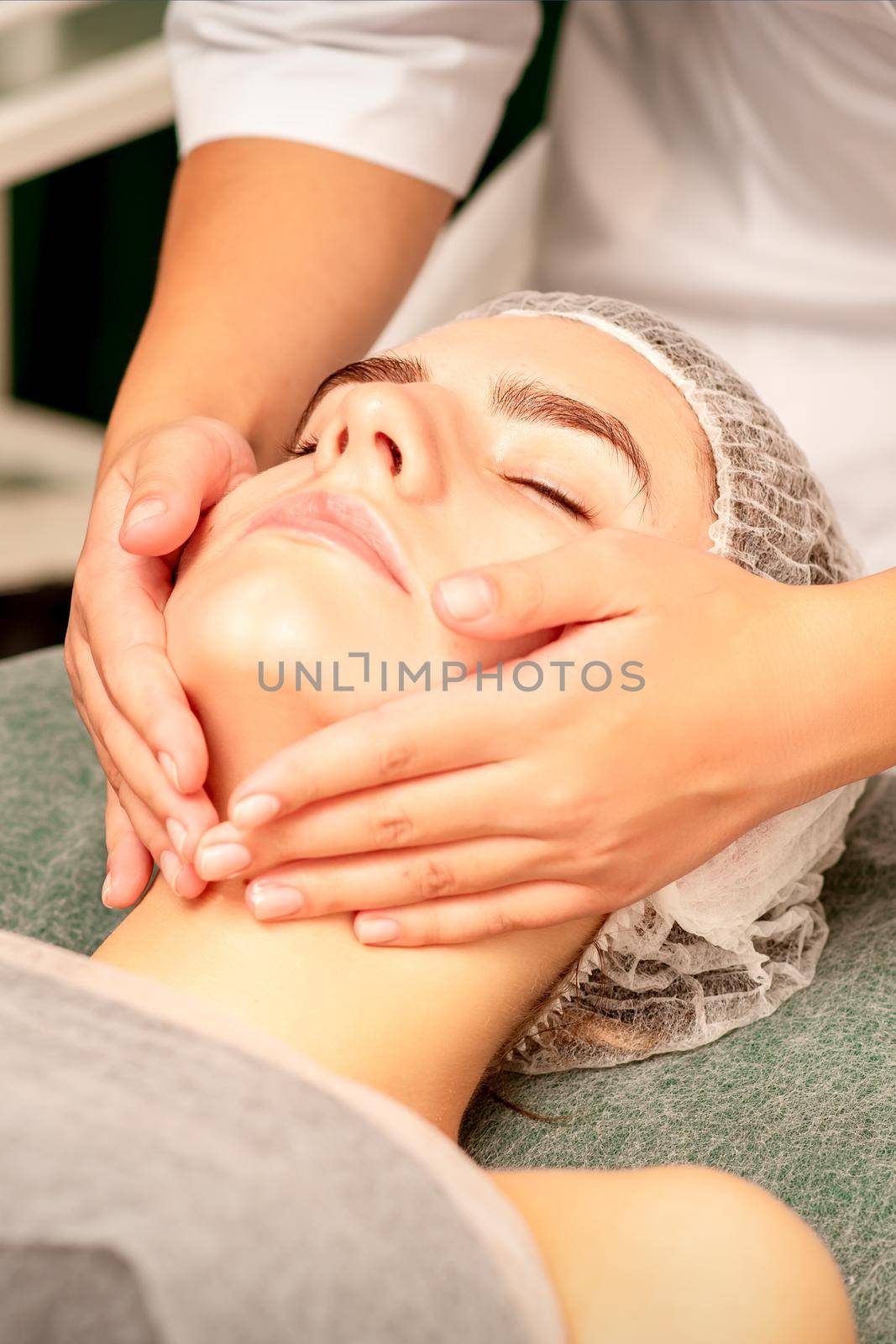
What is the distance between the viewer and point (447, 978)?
1.01 metres

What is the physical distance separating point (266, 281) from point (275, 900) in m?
0.80

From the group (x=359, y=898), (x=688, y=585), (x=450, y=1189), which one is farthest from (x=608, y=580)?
(x=450, y=1189)

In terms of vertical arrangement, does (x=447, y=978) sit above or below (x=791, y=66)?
below

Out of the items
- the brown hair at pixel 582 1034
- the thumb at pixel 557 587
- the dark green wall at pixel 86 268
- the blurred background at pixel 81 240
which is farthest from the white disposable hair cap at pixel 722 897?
the dark green wall at pixel 86 268

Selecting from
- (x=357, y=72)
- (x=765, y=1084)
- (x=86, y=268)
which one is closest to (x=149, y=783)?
(x=765, y=1084)

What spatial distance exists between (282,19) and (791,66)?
1.98ft

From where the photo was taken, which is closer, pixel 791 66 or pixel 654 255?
pixel 791 66

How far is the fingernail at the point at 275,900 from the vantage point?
37.0 inches

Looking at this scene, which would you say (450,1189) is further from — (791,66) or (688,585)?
(791,66)

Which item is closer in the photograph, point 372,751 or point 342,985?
point 372,751

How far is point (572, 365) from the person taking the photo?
3.73 ft

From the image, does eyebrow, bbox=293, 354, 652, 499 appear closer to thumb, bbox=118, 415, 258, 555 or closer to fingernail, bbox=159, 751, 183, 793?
thumb, bbox=118, 415, 258, 555

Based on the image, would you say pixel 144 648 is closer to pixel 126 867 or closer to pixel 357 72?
pixel 126 867

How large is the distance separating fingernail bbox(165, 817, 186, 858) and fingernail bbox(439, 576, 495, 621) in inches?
10.6
